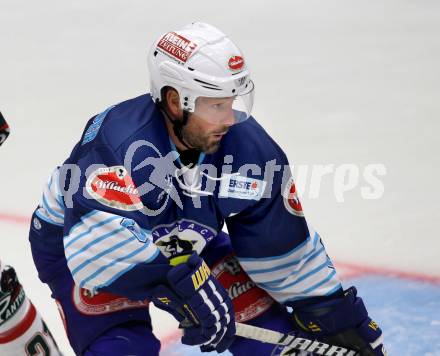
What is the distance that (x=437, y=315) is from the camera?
3547 mm

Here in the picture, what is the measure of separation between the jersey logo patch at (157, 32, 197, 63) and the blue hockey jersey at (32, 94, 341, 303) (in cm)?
16

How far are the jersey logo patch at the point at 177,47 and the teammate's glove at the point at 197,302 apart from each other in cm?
51

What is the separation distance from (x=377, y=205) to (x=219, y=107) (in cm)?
168

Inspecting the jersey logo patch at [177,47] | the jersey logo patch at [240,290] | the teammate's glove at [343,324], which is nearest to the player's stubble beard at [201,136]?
the jersey logo patch at [177,47]

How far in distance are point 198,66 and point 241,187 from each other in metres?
0.34

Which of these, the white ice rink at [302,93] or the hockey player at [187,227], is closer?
the hockey player at [187,227]

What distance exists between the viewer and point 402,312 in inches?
141

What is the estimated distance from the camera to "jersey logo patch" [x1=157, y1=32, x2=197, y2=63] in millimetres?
2672

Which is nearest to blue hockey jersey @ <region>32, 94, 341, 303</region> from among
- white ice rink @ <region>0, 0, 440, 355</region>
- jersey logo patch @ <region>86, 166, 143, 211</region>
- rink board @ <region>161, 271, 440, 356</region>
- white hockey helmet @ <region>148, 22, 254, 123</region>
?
jersey logo patch @ <region>86, 166, 143, 211</region>

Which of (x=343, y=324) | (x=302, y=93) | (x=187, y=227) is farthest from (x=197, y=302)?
(x=302, y=93)

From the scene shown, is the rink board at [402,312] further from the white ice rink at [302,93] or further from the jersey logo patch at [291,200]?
the jersey logo patch at [291,200]

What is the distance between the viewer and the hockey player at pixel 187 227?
2.61 meters

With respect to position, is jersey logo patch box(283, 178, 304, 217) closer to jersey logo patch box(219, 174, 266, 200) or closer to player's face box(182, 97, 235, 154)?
jersey logo patch box(219, 174, 266, 200)

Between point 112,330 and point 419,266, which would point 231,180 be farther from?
point 419,266
